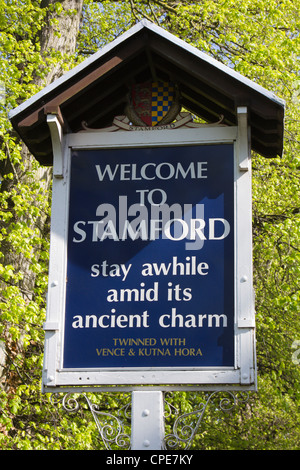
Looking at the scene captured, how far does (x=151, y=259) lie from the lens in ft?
17.0

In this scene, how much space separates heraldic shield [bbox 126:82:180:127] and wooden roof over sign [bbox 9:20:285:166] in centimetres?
7

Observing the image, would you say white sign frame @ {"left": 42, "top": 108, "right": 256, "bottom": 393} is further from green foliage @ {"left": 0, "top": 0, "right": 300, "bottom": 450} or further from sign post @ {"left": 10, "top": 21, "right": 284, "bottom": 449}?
green foliage @ {"left": 0, "top": 0, "right": 300, "bottom": 450}

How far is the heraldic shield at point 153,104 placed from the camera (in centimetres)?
573

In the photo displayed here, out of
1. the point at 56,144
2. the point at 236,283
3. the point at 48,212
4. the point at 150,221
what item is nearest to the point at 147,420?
the point at 236,283

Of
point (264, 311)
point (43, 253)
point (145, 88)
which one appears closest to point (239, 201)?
point (145, 88)

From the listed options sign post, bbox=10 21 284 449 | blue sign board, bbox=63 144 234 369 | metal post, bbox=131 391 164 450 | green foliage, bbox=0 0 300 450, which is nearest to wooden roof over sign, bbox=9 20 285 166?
sign post, bbox=10 21 284 449

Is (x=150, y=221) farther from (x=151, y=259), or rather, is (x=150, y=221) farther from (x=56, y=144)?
(x=56, y=144)

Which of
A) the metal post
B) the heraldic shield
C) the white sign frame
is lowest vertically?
the metal post

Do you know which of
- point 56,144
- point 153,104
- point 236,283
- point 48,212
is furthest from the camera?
point 48,212

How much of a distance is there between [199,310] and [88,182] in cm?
123

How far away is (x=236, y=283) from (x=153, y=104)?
1.58 meters

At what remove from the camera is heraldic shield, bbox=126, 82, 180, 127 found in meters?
5.73

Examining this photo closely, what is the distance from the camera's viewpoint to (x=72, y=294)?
17.0 feet

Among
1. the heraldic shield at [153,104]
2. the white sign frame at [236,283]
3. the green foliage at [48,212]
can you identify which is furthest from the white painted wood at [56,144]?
the green foliage at [48,212]
